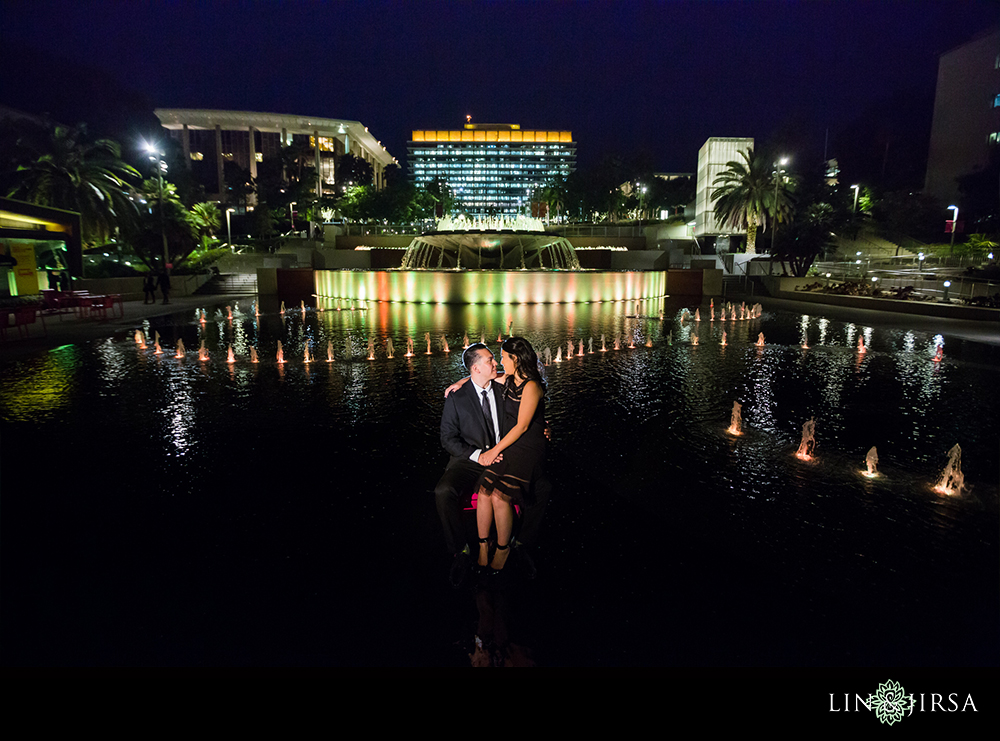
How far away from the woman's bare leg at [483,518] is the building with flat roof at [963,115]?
237 ft

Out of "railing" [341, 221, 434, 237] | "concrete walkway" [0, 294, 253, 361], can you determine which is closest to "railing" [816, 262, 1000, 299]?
"concrete walkway" [0, 294, 253, 361]

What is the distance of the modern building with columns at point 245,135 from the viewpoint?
99.0 meters

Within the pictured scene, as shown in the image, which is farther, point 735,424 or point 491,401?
point 735,424

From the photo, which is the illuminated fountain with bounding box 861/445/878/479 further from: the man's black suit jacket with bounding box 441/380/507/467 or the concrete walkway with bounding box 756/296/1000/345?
the concrete walkway with bounding box 756/296/1000/345

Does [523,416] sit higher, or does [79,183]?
[79,183]

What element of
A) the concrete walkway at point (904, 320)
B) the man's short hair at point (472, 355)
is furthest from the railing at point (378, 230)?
the man's short hair at point (472, 355)

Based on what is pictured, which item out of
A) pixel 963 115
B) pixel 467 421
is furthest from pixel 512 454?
pixel 963 115

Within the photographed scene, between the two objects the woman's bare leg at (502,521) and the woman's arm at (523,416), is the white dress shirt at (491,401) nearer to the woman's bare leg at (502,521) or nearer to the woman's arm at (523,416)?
the woman's arm at (523,416)

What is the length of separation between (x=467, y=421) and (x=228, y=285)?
3247 cm

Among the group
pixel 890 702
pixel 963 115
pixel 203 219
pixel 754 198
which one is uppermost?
pixel 963 115

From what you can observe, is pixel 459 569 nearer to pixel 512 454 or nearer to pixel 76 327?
pixel 512 454

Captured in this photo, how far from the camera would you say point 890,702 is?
2850mm

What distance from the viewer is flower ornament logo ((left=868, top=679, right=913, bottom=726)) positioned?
9.24ft

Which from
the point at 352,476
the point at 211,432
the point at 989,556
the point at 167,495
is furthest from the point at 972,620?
the point at 211,432
